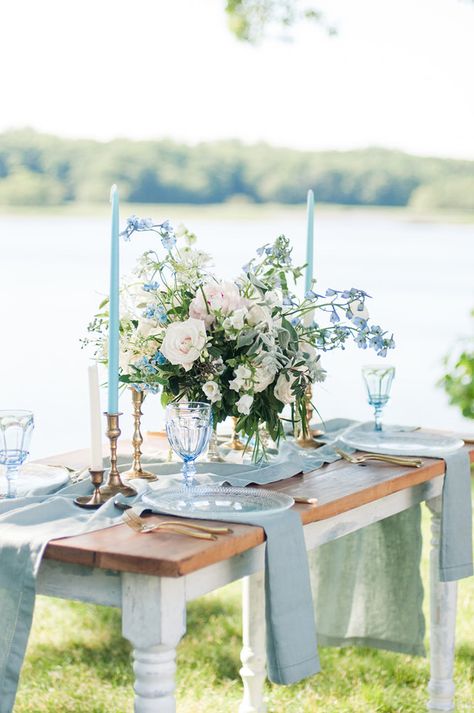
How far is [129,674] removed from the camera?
3096 millimetres

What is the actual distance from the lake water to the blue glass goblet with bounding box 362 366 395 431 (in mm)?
5720

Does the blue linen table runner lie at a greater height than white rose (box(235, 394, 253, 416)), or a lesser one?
lesser

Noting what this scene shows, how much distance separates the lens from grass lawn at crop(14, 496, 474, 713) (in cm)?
287

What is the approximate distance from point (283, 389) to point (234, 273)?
907 cm

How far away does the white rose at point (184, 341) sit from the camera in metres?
1.92

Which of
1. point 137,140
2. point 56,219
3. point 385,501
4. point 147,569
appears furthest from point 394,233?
point 147,569

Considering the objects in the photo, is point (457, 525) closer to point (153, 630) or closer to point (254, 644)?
point (254, 644)

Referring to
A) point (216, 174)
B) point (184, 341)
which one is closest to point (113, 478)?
point (184, 341)

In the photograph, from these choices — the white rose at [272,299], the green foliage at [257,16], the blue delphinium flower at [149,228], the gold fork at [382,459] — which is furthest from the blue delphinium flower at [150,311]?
the green foliage at [257,16]

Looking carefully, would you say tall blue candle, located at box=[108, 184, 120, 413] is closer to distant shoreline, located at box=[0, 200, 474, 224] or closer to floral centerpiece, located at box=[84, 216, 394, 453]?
floral centerpiece, located at box=[84, 216, 394, 453]

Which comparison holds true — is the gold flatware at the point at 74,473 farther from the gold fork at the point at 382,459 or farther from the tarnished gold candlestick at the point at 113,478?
the gold fork at the point at 382,459

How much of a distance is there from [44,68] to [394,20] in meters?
4.23

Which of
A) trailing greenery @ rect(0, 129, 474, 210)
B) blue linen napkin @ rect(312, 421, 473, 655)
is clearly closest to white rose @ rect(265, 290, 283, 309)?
blue linen napkin @ rect(312, 421, 473, 655)

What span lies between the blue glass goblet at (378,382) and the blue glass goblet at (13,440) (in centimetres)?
91
